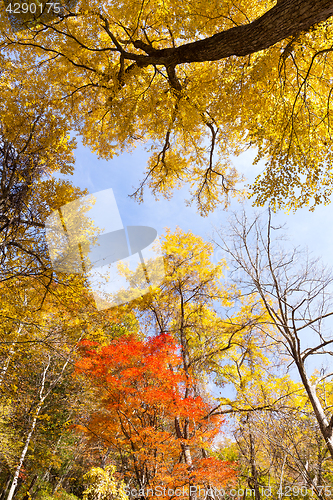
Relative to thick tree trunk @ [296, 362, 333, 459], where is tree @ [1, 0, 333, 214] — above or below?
above

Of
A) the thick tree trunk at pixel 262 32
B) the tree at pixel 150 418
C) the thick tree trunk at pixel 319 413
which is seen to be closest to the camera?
the thick tree trunk at pixel 262 32

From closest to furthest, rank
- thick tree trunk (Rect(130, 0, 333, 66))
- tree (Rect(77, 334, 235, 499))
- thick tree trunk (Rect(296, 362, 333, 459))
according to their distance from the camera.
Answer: thick tree trunk (Rect(130, 0, 333, 66)) < thick tree trunk (Rect(296, 362, 333, 459)) < tree (Rect(77, 334, 235, 499))

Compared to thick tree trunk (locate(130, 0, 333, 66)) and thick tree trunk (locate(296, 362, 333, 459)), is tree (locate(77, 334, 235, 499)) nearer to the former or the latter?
thick tree trunk (locate(296, 362, 333, 459))

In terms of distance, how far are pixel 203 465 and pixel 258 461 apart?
365cm

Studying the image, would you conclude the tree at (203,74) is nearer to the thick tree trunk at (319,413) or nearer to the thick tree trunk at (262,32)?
the thick tree trunk at (262,32)

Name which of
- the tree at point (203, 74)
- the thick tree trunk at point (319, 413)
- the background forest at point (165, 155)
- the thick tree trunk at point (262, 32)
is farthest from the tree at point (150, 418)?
the thick tree trunk at point (262, 32)

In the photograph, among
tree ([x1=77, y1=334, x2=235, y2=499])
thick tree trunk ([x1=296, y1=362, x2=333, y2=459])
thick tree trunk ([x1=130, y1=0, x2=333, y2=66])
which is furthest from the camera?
tree ([x1=77, y1=334, x2=235, y2=499])

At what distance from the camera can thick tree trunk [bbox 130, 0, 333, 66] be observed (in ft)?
6.93

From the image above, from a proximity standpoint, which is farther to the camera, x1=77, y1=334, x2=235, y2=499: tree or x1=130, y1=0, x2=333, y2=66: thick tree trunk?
x1=77, y1=334, x2=235, y2=499: tree

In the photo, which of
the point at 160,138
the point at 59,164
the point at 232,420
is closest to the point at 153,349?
the point at 232,420

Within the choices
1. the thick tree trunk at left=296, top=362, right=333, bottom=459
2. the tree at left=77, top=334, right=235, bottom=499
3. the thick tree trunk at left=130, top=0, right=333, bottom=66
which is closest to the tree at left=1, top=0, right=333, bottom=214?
the thick tree trunk at left=130, top=0, right=333, bottom=66

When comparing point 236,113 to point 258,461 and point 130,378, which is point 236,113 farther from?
point 258,461

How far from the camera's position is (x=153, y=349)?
5.63 meters

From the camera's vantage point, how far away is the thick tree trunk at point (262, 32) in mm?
2113
